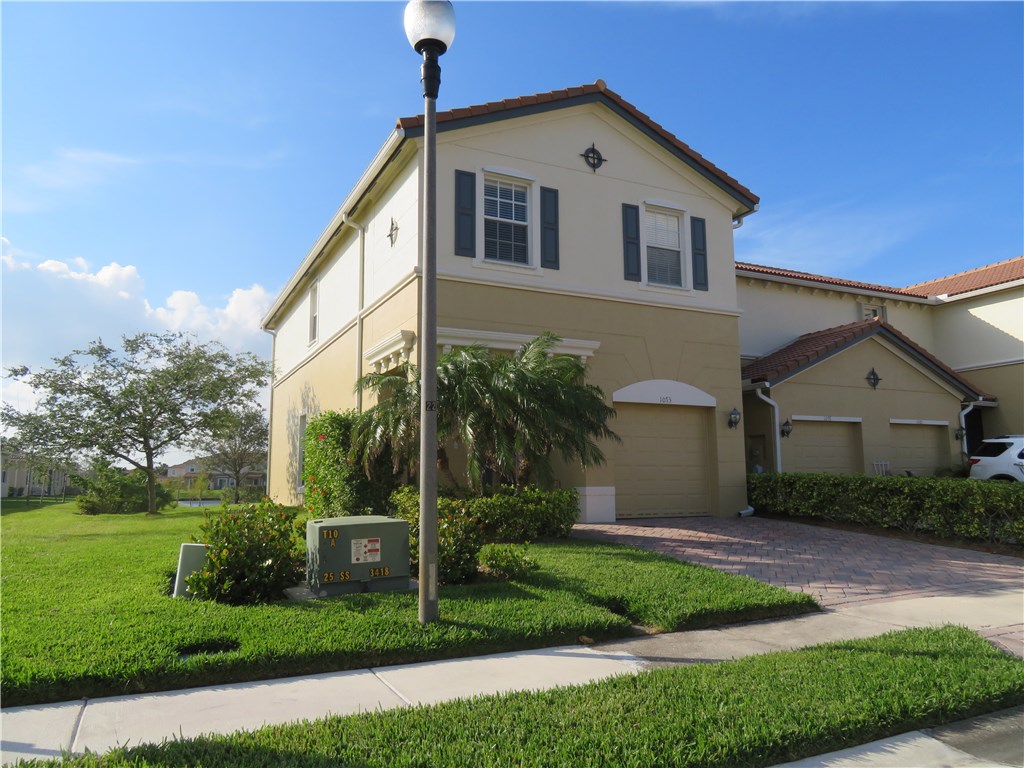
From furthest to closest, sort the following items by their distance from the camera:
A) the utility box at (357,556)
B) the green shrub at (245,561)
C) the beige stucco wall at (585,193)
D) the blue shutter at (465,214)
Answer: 1. the beige stucco wall at (585,193)
2. the blue shutter at (465,214)
3. the utility box at (357,556)
4. the green shrub at (245,561)

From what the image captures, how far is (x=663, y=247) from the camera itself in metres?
15.1

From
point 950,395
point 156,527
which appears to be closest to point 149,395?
point 156,527

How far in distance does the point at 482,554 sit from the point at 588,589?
133cm

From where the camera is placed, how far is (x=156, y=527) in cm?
1418

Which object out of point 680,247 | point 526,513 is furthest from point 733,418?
point 526,513

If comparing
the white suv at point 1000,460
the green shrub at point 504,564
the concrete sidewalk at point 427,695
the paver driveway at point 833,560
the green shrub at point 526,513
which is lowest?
the concrete sidewalk at point 427,695

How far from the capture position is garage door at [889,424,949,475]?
17750mm

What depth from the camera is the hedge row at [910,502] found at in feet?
34.8

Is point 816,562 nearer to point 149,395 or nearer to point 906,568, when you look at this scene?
point 906,568

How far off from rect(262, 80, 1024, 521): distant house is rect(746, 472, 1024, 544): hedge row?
1326 mm

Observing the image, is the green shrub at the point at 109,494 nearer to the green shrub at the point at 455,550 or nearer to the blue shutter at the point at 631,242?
the blue shutter at the point at 631,242

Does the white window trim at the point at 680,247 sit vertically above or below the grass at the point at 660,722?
above

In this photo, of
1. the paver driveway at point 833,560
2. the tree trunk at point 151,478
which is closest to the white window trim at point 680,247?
the paver driveway at point 833,560

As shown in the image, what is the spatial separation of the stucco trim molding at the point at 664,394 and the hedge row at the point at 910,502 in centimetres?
214
